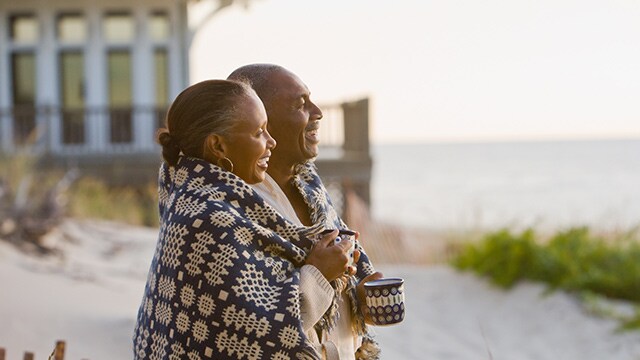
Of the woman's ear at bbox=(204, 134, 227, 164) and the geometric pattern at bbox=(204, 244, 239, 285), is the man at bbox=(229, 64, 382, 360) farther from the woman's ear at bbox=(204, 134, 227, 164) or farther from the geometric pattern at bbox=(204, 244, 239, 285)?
the geometric pattern at bbox=(204, 244, 239, 285)

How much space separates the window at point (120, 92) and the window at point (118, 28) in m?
0.24

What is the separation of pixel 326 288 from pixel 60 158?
51.0 feet

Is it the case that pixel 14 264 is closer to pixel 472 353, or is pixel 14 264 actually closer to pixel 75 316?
pixel 75 316

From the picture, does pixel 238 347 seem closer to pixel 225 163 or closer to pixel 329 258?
pixel 329 258

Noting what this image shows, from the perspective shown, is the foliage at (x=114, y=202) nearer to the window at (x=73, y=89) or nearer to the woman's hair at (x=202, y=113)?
the window at (x=73, y=89)

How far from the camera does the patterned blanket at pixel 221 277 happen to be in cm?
282

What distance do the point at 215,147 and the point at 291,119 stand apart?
38 cm

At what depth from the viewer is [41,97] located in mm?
19344

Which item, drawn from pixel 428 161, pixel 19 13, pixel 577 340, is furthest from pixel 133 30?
pixel 428 161

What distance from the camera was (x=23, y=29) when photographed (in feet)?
63.6

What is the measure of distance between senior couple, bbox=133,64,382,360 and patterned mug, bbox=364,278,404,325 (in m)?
0.09

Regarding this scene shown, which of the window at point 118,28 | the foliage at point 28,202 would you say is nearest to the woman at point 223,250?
the foliage at point 28,202

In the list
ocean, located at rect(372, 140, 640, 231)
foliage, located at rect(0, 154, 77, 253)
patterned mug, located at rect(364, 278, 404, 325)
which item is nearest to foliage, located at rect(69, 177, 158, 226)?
foliage, located at rect(0, 154, 77, 253)

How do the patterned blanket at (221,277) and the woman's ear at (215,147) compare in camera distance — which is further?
the woman's ear at (215,147)
